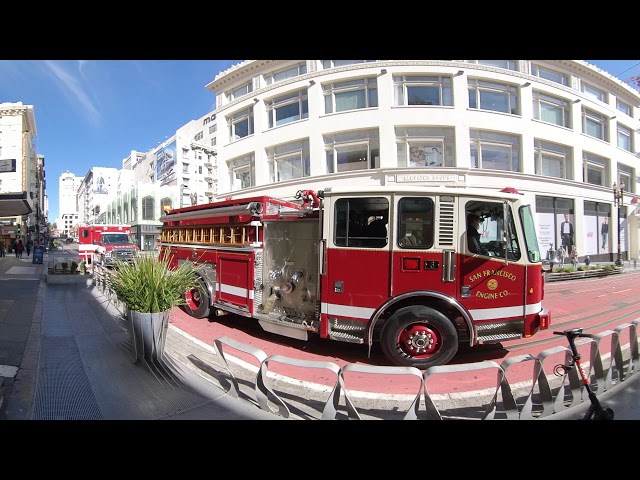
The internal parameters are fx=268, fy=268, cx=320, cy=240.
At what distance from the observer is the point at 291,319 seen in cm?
464

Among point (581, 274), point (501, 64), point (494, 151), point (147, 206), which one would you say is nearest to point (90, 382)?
point (147, 206)

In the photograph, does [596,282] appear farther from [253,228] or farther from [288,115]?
[288,115]

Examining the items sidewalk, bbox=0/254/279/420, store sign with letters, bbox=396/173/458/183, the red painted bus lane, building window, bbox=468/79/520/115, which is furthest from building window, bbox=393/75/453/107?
sidewalk, bbox=0/254/279/420

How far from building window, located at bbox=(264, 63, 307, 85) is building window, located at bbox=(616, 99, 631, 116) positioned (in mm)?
16589

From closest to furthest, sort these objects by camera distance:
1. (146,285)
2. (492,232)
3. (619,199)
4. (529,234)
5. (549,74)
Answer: (146,285) < (492,232) < (529,234) < (619,199) < (549,74)

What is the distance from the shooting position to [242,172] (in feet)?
60.7

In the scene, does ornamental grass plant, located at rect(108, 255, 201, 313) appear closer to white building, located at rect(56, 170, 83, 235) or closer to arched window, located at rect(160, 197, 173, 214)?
arched window, located at rect(160, 197, 173, 214)

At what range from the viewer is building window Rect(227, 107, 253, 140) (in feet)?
58.2

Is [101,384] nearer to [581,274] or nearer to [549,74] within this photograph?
[581,274]

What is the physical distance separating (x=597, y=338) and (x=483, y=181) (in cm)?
1312

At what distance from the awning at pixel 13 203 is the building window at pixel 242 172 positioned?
10218 millimetres

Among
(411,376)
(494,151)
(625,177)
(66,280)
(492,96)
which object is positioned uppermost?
(492,96)

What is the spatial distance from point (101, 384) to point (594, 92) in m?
22.9
